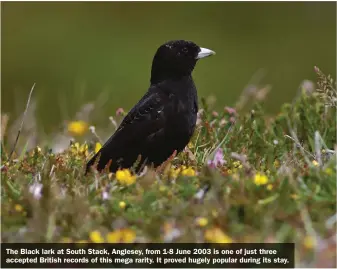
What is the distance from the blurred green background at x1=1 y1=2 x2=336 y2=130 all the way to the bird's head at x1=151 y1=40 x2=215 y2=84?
8138 millimetres

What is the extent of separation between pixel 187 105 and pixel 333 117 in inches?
50.6

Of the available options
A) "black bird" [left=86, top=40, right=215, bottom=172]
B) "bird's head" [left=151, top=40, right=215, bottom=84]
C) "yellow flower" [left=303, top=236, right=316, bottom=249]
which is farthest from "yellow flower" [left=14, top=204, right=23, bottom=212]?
"bird's head" [left=151, top=40, right=215, bottom=84]

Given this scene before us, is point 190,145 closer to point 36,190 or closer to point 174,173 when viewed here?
point 174,173

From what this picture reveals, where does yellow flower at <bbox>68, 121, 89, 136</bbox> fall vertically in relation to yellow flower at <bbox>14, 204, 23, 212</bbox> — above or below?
above

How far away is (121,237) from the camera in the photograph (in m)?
3.61

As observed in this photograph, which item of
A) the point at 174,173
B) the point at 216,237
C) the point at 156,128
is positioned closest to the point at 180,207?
the point at 216,237

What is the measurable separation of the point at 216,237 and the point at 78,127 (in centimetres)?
338

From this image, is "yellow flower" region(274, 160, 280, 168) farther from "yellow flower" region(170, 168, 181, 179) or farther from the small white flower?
the small white flower

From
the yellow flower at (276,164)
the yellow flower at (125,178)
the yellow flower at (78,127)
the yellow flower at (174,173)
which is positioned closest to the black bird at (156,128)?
the yellow flower at (276,164)

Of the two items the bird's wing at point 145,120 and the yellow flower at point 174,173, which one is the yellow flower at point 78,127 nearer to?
the bird's wing at point 145,120

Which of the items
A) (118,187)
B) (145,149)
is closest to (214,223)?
(118,187)

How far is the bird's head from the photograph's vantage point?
5914 mm

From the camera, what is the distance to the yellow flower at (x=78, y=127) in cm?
671

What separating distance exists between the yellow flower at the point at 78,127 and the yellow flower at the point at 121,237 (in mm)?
3168
